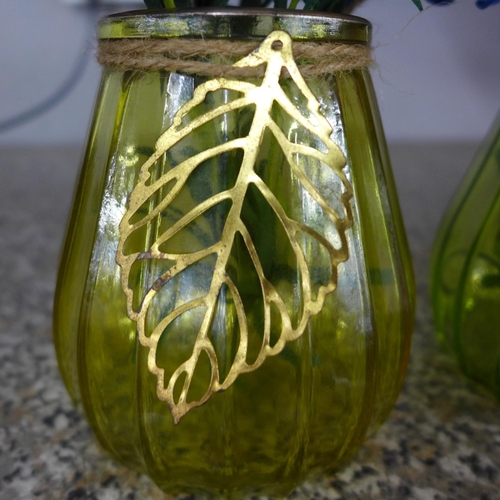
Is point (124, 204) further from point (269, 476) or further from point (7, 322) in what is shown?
point (7, 322)

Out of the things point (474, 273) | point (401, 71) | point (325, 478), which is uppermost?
point (401, 71)

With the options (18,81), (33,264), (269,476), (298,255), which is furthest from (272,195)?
(18,81)

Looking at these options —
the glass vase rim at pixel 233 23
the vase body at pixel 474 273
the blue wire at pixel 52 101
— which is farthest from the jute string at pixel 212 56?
the blue wire at pixel 52 101

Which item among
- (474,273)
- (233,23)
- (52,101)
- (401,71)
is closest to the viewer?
(233,23)

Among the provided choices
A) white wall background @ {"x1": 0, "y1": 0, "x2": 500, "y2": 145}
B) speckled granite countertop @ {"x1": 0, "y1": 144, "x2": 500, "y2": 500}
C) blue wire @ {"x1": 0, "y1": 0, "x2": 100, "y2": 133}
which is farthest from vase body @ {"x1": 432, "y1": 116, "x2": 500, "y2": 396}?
blue wire @ {"x1": 0, "y1": 0, "x2": 100, "y2": 133}

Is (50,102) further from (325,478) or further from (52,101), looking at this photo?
(325,478)

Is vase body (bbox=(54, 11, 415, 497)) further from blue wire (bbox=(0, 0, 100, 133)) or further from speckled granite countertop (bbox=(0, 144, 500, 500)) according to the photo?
blue wire (bbox=(0, 0, 100, 133))

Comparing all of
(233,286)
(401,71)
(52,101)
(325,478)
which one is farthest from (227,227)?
(52,101)
